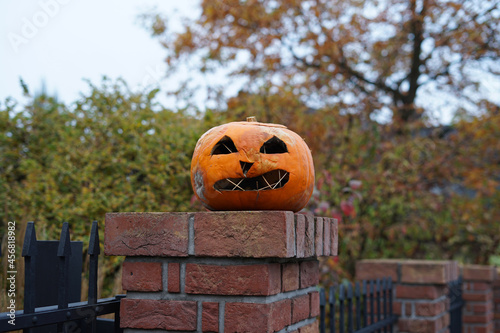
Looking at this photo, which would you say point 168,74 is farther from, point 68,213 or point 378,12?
point 68,213

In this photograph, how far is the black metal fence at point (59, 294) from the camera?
146 centimetres

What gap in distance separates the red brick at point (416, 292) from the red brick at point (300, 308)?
2141 millimetres

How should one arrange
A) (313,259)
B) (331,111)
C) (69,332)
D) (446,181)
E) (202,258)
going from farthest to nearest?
(446,181), (331,111), (313,259), (202,258), (69,332)

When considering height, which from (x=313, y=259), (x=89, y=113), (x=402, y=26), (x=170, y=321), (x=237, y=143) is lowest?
(x=170, y=321)

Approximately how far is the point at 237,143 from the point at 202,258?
459 millimetres

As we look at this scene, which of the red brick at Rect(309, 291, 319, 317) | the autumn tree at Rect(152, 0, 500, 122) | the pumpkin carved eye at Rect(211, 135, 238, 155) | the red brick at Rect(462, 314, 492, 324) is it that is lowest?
the red brick at Rect(462, 314, 492, 324)

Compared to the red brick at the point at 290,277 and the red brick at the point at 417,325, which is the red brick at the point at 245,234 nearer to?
the red brick at the point at 290,277

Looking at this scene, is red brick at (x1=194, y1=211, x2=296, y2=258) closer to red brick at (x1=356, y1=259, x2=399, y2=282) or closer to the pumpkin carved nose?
the pumpkin carved nose

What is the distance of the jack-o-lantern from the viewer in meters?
1.94

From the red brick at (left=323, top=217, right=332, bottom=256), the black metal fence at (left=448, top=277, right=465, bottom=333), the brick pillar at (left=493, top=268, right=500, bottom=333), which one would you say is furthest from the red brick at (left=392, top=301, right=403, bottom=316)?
the brick pillar at (left=493, top=268, right=500, bottom=333)

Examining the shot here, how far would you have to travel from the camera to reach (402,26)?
30.0 ft

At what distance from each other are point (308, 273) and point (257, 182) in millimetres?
484

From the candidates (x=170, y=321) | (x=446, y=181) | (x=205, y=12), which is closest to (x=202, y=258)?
(x=170, y=321)

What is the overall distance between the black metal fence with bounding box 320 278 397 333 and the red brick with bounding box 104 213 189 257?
1.12 meters
